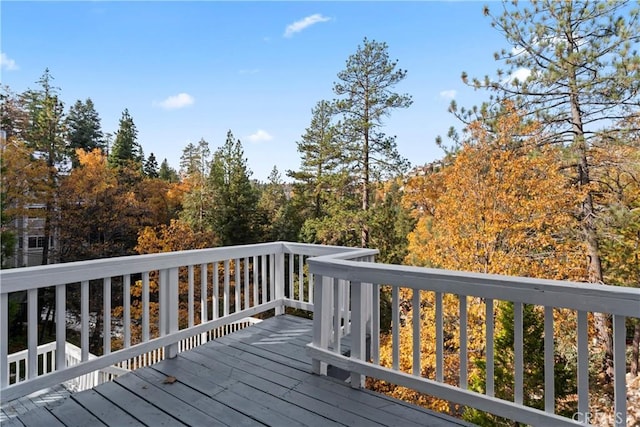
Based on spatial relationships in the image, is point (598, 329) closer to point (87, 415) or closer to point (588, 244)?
point (588, 244)

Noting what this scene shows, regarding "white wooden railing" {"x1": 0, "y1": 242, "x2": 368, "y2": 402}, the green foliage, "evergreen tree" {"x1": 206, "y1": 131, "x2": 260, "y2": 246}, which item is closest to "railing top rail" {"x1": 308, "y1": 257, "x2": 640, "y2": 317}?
"white wooden railing" {"x1": 0, "y1": 242, "x2": 368, "y2": 402}

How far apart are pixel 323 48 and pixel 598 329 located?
9.34 metres

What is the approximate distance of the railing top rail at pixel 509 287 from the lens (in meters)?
1.46

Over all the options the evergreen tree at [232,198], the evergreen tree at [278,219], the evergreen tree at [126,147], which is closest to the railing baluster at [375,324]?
the evergreen tree at [232,198]

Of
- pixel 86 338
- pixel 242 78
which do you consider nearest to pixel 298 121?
pixel 242 78

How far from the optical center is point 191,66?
462 inches

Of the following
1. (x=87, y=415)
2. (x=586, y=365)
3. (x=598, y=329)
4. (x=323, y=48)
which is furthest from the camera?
(x=323, y=48)

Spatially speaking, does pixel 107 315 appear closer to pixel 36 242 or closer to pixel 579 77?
pixel 579 77

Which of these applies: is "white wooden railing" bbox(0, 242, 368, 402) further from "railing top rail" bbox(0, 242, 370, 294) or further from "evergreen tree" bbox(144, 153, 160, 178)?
"evergreen tree" bbox(144, 153, 160, 178)

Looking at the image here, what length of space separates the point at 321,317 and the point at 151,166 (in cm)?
2311

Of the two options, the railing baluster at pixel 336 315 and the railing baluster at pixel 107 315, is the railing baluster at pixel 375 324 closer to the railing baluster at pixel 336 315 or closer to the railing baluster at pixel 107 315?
the railing baluster at pixel 336 315

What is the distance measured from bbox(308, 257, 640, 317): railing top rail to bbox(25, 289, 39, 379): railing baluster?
1823 mm

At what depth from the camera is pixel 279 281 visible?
397cm

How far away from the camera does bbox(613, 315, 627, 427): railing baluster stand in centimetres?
146
